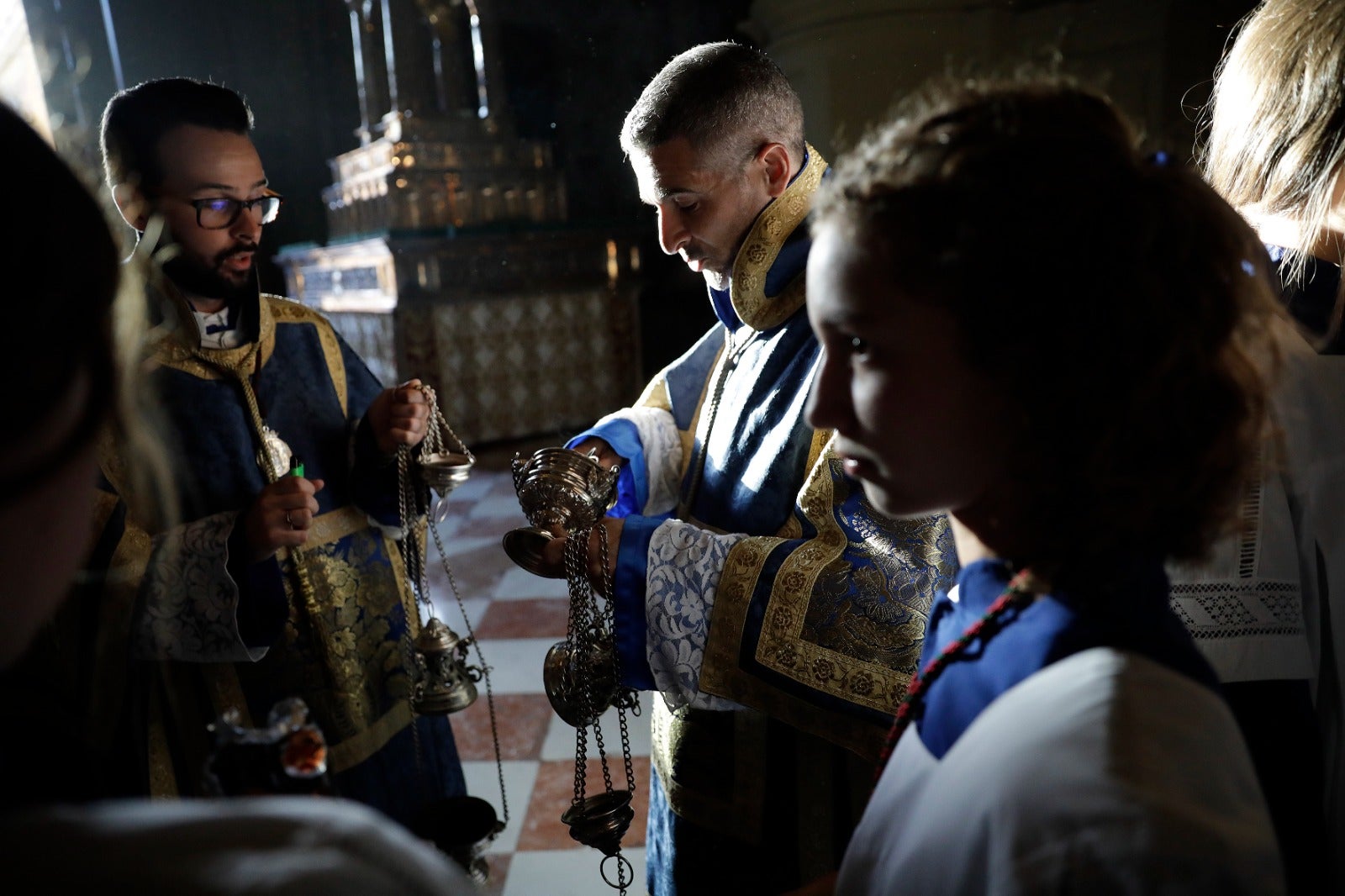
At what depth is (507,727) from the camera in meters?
2.62

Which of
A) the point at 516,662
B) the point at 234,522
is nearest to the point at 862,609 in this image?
the point at 234,522

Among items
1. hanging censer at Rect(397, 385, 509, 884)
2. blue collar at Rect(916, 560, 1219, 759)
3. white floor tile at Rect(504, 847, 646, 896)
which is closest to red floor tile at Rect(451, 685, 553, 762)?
white floor tile at Rect(504, 847, 646, 896)

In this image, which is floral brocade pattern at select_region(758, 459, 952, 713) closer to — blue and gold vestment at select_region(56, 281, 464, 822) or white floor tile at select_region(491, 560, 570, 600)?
blue and gold vestment at select_region(56, 281, 464, 822)

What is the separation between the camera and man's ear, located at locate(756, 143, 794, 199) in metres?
1.26

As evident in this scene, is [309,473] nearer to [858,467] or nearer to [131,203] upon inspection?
[131,203]

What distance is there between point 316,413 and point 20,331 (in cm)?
120

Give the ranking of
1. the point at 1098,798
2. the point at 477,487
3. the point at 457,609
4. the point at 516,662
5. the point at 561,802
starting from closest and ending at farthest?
1. the point at 1098,798
2. the point at 561,802
3. the point at 516,662
4. the point at 457,609
5. the point at 477,487

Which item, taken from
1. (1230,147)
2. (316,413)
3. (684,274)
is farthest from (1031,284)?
(684,274)

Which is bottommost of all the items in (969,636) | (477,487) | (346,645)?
(477,487)

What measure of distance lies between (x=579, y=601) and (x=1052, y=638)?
2.21ft

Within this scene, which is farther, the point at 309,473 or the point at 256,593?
the point at 309,473

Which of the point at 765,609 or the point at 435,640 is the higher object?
the point at 765,609

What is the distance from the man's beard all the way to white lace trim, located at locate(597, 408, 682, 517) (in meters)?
0.65

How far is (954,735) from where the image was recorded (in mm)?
615
